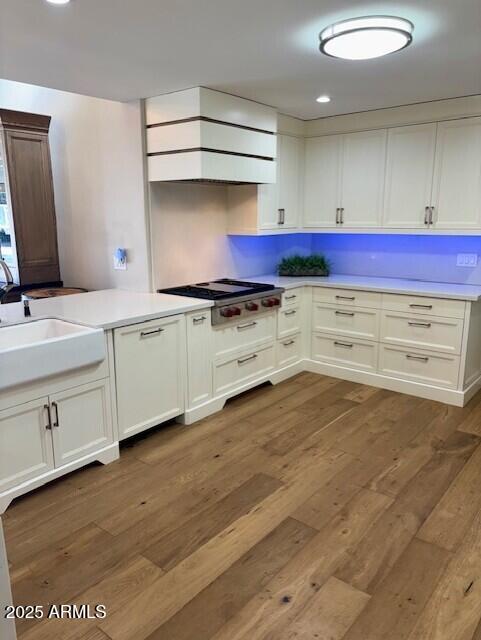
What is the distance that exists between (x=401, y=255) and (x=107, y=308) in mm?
2787

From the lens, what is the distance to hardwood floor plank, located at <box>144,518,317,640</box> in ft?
5.61

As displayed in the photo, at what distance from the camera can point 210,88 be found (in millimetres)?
3146

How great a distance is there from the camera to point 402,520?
232 centimetres

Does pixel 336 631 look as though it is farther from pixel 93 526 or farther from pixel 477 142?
pixel 477 142

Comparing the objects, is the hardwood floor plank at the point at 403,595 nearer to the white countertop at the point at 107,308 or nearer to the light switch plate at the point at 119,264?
the white countertop at the point at 107,308

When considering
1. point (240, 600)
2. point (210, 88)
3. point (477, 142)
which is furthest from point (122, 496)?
point (477, 142)

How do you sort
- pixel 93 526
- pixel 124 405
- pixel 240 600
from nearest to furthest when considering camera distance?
pixel 240 600
pixel 93 526
pixel 124 405

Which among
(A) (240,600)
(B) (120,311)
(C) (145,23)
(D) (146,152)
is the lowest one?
(A) (240,600)

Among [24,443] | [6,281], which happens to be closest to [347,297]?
[24,443]

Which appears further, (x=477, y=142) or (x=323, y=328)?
(x=323, y=328)

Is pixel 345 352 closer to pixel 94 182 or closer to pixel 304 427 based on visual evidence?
pixel 304 427

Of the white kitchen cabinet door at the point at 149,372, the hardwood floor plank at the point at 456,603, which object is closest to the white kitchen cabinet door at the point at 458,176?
the white kitchen cabinet door at the point at 149,372

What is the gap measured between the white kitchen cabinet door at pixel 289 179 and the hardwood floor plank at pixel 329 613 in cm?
314

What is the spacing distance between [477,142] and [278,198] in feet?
5.42
